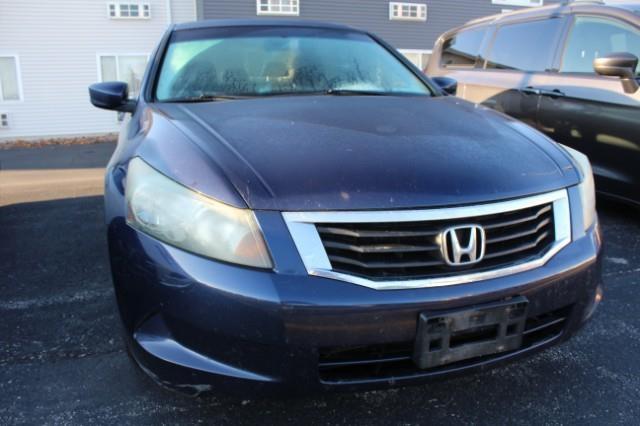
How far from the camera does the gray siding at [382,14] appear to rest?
12.9 m

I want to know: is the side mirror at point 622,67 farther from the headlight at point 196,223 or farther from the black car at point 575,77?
the headlight at point 196,223

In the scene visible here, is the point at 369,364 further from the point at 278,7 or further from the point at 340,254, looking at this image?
the point at 278,7

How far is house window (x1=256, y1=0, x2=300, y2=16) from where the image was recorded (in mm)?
13156

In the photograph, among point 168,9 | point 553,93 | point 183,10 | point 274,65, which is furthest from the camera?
point 183,10

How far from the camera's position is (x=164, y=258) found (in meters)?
1.51

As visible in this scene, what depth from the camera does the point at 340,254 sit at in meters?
1.47

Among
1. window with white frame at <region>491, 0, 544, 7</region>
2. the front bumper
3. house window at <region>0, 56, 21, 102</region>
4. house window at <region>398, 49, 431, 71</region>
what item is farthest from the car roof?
window with white frame at <region>491, 0, 544, 7</region>

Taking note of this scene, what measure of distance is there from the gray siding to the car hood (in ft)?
37.9

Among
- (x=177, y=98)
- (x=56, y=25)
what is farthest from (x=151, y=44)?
(x=177, y=98)

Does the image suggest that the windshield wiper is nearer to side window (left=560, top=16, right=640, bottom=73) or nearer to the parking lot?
the parking lot

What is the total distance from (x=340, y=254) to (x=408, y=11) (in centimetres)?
1462

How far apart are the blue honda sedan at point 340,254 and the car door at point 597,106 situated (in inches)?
84.0

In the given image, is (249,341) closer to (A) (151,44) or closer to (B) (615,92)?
(B) (615,92)

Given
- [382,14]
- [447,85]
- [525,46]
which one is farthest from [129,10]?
[447,85]
